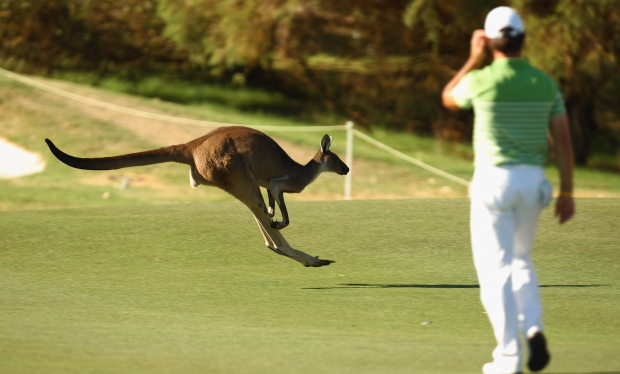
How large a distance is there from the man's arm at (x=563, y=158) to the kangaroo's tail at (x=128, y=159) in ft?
12.4

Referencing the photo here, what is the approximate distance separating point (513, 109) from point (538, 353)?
45.9 inches

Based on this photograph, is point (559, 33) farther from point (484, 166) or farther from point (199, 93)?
point (484, 166)

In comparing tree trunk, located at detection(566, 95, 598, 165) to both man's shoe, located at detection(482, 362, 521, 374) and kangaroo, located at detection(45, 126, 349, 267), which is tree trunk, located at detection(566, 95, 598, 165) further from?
man's shoe, located at detection(482, 362, 521, 374)

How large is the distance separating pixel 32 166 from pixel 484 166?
12.9m

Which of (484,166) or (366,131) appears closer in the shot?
(484,166)

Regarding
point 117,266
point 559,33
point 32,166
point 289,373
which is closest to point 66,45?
point 32,166

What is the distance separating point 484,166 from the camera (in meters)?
3.80

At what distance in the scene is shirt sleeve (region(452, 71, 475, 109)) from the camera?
3.83 meters

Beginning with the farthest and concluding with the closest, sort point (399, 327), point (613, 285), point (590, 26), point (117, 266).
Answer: point (590, 26) < point (117, 266) < point (613, 285) < point (399, 327)

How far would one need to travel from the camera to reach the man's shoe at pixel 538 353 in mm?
3678

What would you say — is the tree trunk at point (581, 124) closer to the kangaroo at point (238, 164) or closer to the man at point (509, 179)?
Answer: the kangaroo at point (238, 164)

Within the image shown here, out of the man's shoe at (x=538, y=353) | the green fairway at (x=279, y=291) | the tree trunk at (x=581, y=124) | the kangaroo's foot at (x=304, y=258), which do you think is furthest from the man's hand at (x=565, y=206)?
the tree trunk at (x=581, y=124)

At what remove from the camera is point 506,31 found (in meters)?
3.75

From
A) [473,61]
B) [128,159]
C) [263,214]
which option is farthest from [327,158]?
[473,61]
